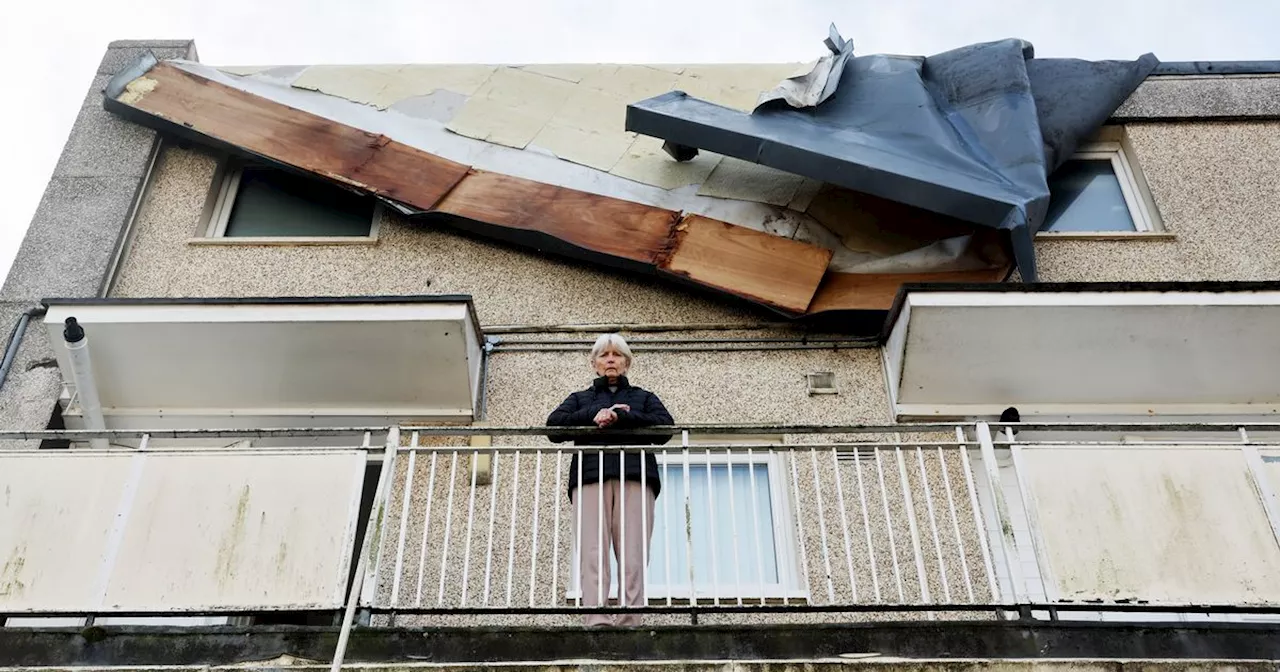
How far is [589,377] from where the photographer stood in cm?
748

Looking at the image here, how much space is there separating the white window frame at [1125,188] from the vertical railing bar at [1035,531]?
10.3 ft

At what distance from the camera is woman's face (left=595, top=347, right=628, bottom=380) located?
20.2 feet

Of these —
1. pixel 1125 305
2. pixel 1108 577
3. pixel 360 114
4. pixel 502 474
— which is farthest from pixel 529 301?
pixel 1108 577

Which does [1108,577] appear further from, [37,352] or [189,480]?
[37,352]

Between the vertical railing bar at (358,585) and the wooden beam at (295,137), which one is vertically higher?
the wooden beam at (295,137)

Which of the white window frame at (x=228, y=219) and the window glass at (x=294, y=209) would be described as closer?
the white window frame at (x=228, y=219)

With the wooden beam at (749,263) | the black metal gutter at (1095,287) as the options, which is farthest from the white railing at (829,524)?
the wooden beam at (749,263)

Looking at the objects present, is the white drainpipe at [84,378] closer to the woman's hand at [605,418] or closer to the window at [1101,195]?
the woman's hand at [605,418]

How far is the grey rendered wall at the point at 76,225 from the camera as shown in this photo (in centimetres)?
732

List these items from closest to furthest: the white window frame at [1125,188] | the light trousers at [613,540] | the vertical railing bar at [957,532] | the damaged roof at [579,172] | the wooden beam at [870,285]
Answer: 1. the light trousers at [613,540]
2. the vertical railing bar at [957,532]
3. the wooden beam at [870,285]
4. the damaged roof at [579,172]
5. the white window frame at [1125,188]

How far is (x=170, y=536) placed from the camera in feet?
17.0

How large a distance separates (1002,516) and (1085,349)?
2.15 meters

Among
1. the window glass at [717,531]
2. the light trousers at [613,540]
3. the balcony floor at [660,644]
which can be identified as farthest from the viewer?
the window glass at [717,531]

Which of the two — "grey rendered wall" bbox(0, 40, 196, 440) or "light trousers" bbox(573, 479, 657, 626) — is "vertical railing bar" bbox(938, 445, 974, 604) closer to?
"light trousers" bbox(573, 479, 657, 626)
